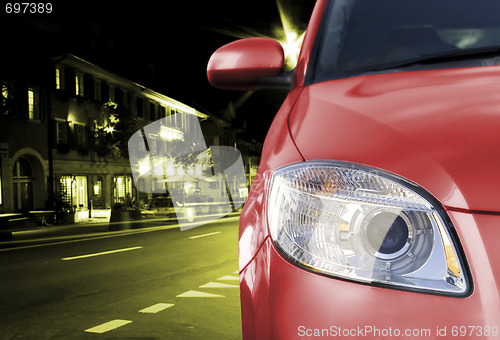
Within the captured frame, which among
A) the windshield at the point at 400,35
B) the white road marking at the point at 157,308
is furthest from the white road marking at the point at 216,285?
the windshield at the point at 400,35

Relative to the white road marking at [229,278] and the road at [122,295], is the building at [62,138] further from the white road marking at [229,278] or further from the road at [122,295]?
the white road marking at [229,278]

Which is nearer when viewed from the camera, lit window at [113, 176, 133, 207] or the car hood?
the car hood

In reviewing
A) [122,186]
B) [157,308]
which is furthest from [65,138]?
[157,308]

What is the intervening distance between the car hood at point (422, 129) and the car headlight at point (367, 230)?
0.04 m

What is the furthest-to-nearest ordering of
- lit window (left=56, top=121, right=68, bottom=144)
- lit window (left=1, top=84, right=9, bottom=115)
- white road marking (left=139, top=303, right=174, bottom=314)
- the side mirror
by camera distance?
lit window (left=56, top=121, right=68, bottom=144) < lit window (left=1, top=84, right=9, bottom=115) < white road marking (left=139, top=303, right=174, bottom=314) < the side mirror

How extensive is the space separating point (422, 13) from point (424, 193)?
119 centimetres

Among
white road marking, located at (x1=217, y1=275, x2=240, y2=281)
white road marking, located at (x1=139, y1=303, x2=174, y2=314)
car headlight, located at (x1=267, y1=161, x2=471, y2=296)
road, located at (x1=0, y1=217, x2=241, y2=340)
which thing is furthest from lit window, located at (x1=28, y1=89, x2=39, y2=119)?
car headlight, located at (x1=267, y1=161, x2=471, y2=296)

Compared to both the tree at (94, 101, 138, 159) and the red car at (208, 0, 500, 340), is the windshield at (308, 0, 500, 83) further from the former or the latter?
the tree at (94, 101, 138, 159)

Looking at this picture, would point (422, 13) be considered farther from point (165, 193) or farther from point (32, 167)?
point (165, 193)

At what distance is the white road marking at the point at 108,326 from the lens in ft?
14.4

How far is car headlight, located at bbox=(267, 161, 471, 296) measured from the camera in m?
1.15

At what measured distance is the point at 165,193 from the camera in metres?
32.4

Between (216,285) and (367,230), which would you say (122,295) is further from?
(367,230)

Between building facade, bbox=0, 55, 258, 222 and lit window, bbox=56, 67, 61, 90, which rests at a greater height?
lit window, bbox=56, 67, 61, 90
